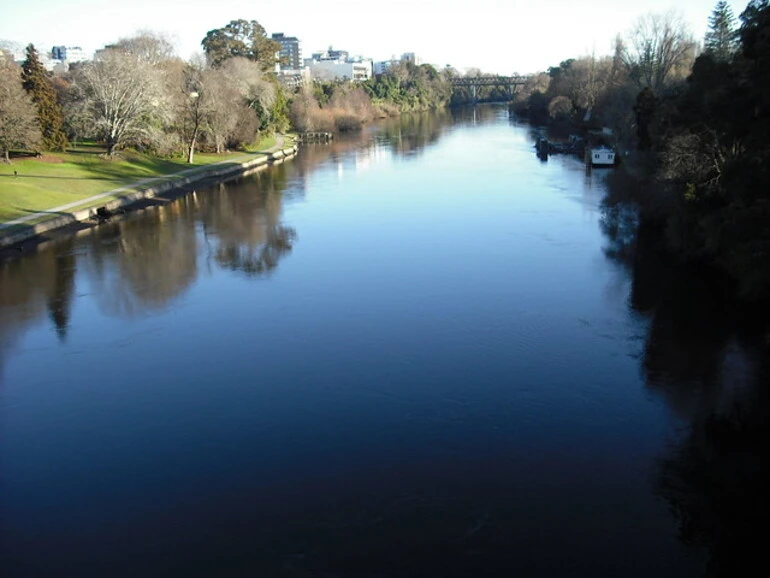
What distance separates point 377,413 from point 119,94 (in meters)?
37.1

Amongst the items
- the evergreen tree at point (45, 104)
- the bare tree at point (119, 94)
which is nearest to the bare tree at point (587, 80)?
the bare tree at point (119, 94)

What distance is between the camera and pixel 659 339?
17.3 meters

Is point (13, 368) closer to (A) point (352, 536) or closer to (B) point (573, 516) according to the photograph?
(A) point (352, 536)

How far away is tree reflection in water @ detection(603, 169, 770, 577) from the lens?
10312 mm

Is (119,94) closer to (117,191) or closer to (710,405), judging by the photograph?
(117,191)

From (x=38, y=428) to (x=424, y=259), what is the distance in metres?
14.1

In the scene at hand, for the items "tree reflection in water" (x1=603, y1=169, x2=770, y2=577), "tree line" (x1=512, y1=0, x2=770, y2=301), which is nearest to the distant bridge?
"tree line" (x1=512, y1=0, x2=770, y2=301)

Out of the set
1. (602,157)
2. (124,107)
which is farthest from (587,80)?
(124,107)

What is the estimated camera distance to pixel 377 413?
45.3ft

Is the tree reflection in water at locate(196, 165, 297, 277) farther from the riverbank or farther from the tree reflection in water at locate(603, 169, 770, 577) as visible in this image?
the tree reflection in water at locate(603, 169, 770, 577)

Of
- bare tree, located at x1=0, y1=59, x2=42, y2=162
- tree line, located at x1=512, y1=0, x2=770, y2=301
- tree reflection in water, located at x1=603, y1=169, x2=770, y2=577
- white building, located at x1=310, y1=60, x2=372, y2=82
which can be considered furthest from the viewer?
white building, located at x1=310, y1=60, x2=372, y2=82

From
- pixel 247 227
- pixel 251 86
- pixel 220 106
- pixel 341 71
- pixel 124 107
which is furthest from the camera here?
pixel 341 71

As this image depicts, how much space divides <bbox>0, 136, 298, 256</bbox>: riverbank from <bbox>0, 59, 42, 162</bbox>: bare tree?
107 inches

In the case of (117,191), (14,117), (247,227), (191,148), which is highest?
(14,117)
